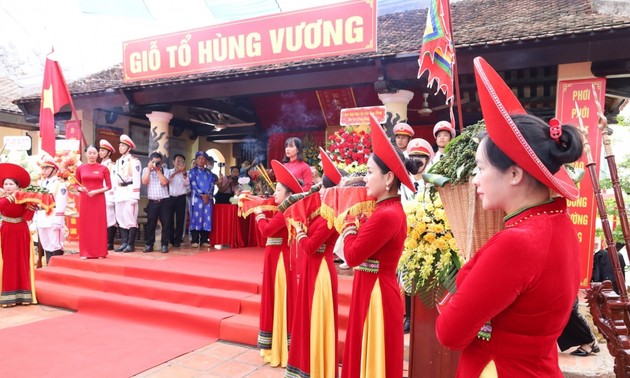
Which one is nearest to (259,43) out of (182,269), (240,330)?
(182,269)

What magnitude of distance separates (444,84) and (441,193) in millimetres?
2334

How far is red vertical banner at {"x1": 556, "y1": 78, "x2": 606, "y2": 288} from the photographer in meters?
5.59

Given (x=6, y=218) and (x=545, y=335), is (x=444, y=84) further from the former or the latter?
(x=6, y=218)

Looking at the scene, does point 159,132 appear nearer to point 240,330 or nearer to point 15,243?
point 15,243

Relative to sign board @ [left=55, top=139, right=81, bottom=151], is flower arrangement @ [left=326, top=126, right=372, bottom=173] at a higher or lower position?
lower

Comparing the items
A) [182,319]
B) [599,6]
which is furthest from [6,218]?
[599,6]

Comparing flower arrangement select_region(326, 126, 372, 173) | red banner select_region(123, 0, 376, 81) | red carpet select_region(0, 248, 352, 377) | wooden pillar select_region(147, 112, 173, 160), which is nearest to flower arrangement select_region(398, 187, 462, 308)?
red carpet select_region(0, 248, 352, 377)

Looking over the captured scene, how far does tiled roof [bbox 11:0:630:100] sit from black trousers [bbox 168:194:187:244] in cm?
236

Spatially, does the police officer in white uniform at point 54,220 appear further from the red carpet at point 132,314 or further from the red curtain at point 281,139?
the red curtain at point 281,139

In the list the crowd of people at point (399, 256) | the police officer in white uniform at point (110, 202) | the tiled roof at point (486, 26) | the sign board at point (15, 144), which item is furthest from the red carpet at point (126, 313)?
the tiled roof at point (486, 26)

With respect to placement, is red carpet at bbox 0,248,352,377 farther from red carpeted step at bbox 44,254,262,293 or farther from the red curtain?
the red curtain

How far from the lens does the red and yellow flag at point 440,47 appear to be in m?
3.82

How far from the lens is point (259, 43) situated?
744cm

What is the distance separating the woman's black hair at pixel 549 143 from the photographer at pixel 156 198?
7.63 metres
